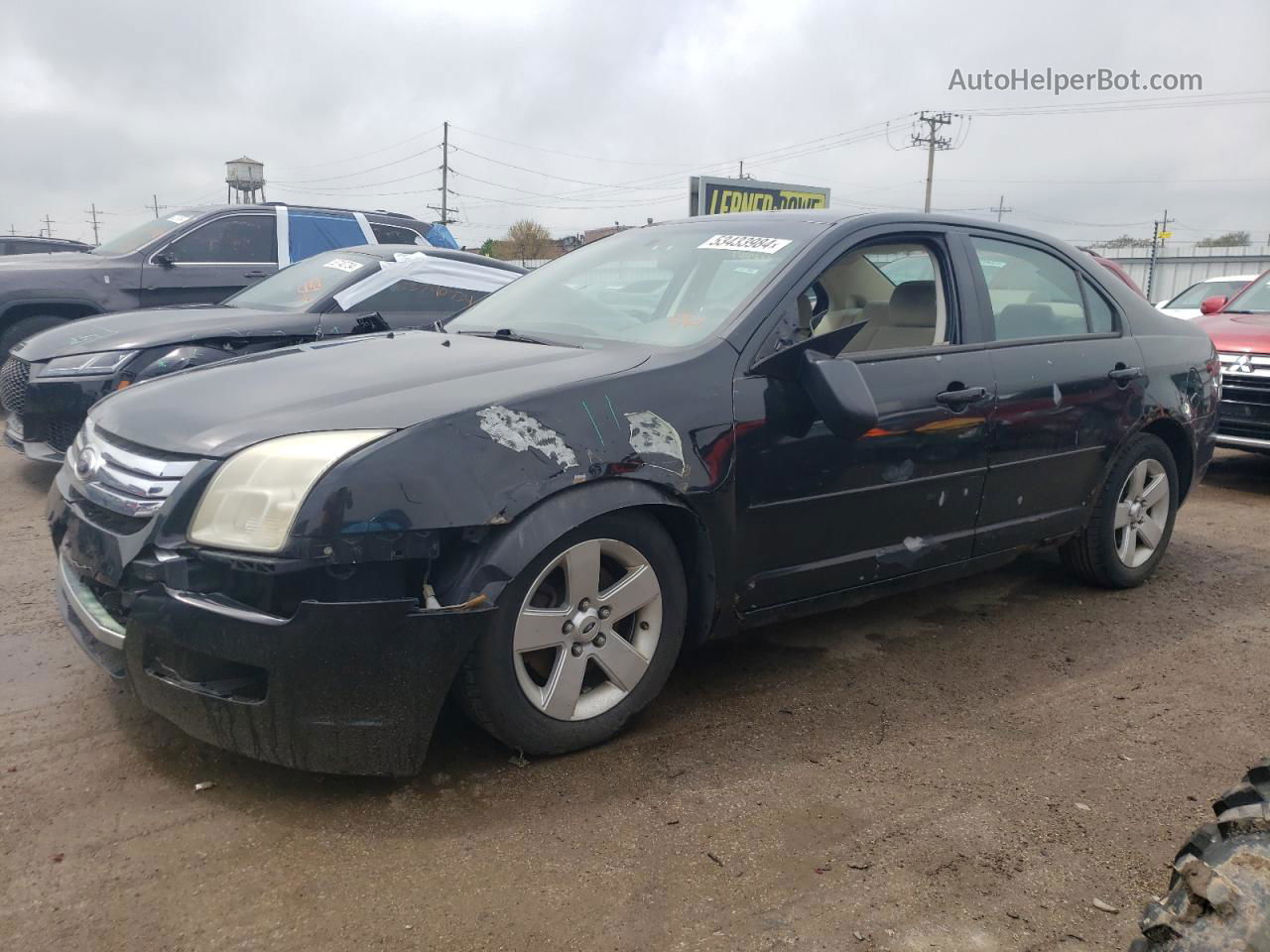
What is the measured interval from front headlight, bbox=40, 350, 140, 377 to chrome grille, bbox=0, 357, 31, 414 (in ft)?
0.63

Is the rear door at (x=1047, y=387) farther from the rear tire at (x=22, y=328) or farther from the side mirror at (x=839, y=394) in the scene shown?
the rear tire at (x=22, y=328)

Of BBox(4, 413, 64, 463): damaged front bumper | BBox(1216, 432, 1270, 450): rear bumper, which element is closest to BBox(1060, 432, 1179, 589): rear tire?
BBox(1216, 432, 1270, 450): rear bumper

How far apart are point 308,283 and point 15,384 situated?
5.85ft

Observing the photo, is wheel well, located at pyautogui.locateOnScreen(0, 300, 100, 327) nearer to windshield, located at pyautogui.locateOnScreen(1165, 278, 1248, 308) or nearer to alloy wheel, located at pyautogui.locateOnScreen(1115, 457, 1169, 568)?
alloy wheel, located at pyautogui.locateOnScreen(1115, 457, 1169, 568)

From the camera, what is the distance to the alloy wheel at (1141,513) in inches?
173

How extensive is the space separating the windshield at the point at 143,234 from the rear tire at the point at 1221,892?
27.9 feet

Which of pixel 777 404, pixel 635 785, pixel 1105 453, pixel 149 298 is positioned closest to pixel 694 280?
pixel 777 404

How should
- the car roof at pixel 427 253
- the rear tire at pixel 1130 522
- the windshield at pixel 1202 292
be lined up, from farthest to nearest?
1. the windshield at pixel 1202 292
2. the car roof at pixel 427 253
3. the rear tire at pixel 1130 522

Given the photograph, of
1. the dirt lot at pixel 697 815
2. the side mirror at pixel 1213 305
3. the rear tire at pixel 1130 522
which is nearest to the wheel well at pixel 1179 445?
the rear tire at pixel 1130 522

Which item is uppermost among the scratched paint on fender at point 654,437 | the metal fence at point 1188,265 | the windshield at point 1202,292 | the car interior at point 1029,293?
the metal fence at point 1188,265

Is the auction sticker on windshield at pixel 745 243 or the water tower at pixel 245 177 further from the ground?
the water tower at pixel 245 177

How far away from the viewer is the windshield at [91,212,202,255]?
814cm

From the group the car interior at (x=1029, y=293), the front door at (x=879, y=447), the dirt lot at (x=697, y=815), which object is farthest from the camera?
the car interior at (x=1029, y=293)

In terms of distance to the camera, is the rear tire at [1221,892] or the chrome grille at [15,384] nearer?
the rear tire at [1221,892]
